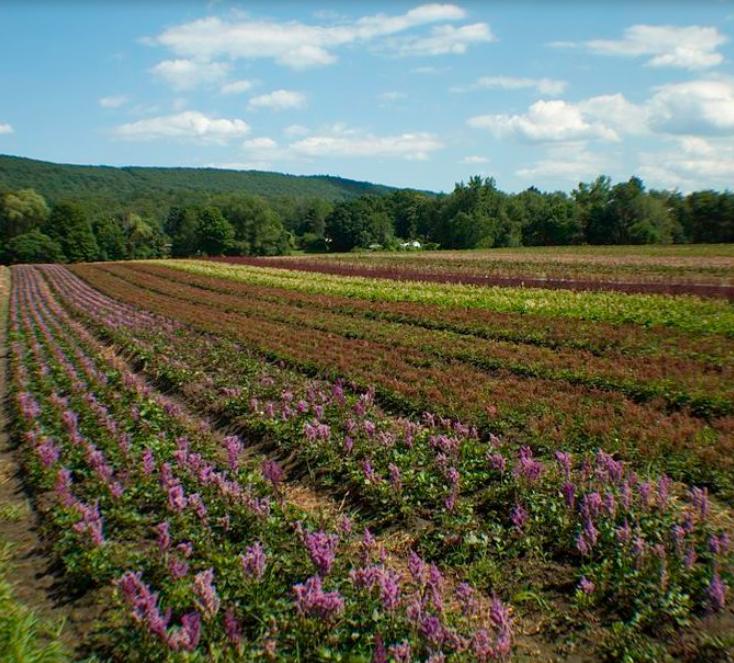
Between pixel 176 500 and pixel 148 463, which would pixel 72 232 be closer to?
pixel 148 463

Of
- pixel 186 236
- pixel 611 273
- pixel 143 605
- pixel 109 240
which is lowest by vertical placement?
pixel 109 240

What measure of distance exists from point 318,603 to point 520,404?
5.92 meters

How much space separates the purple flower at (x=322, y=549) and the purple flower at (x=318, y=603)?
1.65ft

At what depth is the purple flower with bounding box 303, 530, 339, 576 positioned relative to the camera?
16.1 ft

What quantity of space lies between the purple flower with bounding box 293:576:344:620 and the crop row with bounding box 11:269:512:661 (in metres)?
0.01

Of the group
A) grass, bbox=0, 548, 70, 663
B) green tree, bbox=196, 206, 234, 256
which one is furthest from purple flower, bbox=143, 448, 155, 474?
green tree, bbox=196, 206, 234, 256

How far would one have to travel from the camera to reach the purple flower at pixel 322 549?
4.92 metres

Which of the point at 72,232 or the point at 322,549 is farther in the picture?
the point at 72,232

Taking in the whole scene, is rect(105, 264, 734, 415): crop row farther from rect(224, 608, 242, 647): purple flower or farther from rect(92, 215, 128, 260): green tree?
rect(92, 215, 128, 260): green tree

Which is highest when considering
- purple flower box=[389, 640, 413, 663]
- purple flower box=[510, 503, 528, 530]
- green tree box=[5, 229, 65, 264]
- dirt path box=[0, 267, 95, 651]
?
purple flower box=[389, 640, 413, 663]

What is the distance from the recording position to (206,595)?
4449 millimetres

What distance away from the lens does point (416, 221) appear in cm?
12350

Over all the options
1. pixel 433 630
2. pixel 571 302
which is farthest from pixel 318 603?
pixel 571 302

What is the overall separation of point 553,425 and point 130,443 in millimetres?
6548
